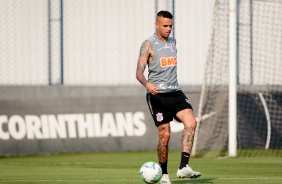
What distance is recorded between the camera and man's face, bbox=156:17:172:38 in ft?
35.0

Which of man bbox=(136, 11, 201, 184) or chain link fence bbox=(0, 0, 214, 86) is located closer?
man bbox=(136, 11, 201, 184)

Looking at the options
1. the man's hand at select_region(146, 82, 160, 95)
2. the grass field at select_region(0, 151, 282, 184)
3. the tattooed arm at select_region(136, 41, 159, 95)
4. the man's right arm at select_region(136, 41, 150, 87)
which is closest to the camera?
the man's hand at select_region(146, 82, 160, 95)

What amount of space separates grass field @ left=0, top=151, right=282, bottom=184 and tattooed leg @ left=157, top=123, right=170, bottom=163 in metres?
0.39

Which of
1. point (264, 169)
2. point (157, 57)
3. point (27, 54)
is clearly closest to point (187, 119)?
point (157, 57)

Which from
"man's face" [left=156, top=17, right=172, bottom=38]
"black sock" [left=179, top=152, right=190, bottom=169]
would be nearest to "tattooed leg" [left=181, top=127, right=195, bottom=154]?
"black sock" [left=179, top=152, right=190, bottom=169]

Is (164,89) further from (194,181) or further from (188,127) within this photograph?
(194,181)

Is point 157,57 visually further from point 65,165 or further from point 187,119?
point 65,165

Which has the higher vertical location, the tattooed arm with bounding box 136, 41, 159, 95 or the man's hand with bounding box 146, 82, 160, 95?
the tattooed arm with bounding box 136, 41, 159, 95

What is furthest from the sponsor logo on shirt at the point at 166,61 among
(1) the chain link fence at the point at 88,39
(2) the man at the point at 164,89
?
(1) the chain link fence at the point at 88,39

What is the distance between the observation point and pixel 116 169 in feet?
43.9

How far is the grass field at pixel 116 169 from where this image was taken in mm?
10992

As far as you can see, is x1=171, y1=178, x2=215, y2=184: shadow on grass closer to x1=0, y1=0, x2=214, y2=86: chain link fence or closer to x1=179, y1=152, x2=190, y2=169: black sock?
x1=179, y1=152, x2=190, y2=169: black sock

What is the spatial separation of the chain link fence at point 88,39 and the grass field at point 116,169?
101 inches

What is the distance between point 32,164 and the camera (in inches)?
584
